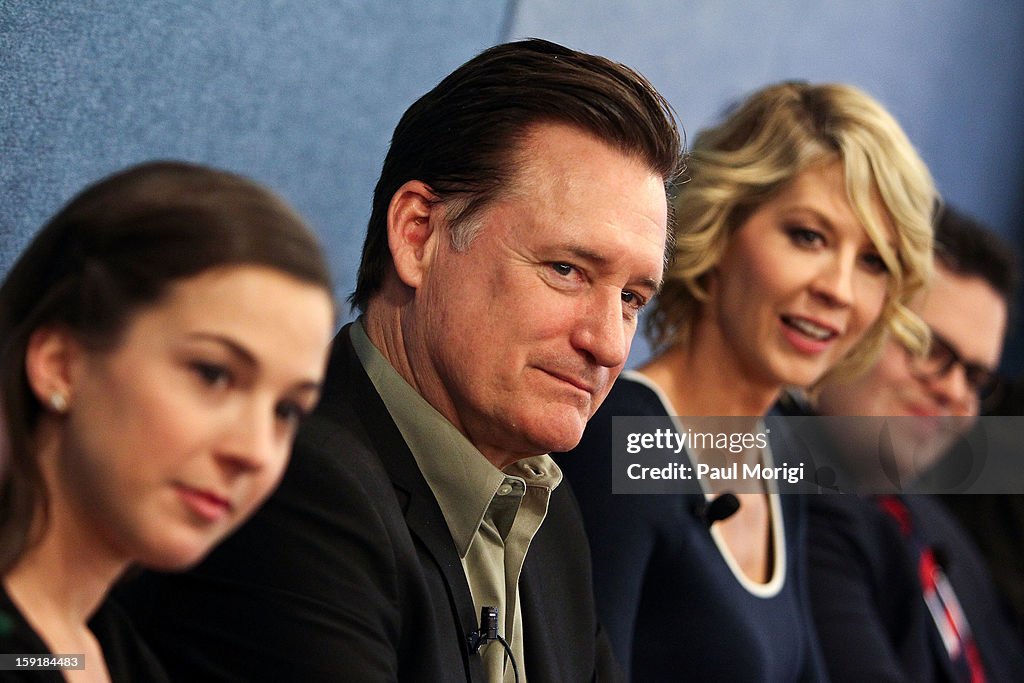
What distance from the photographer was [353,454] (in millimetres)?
1296

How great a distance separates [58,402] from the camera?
0.88 m

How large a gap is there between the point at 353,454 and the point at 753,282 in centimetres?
104

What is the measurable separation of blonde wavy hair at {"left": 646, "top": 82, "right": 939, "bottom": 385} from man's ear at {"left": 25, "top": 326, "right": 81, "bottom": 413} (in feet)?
4.52

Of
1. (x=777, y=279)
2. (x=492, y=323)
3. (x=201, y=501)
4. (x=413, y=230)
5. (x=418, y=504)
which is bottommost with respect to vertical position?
(x=201, y=501)

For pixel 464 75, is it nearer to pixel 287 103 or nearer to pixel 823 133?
pixel 287 103

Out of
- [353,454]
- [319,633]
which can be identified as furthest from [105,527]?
[353,454]

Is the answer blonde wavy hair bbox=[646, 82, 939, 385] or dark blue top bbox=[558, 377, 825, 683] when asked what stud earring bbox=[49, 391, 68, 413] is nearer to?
dark blue top bbox=[558, 377, 825, 683]

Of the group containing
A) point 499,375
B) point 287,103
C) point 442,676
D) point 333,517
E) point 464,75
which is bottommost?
point 442,676

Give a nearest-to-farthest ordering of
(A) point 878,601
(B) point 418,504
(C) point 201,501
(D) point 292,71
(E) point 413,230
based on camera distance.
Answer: (C) point 201,501 < (B) point 418,504 < (E) point 413,230 < (D) point 292,71 < (A) point 878,601

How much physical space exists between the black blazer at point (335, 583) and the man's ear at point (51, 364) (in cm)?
33
